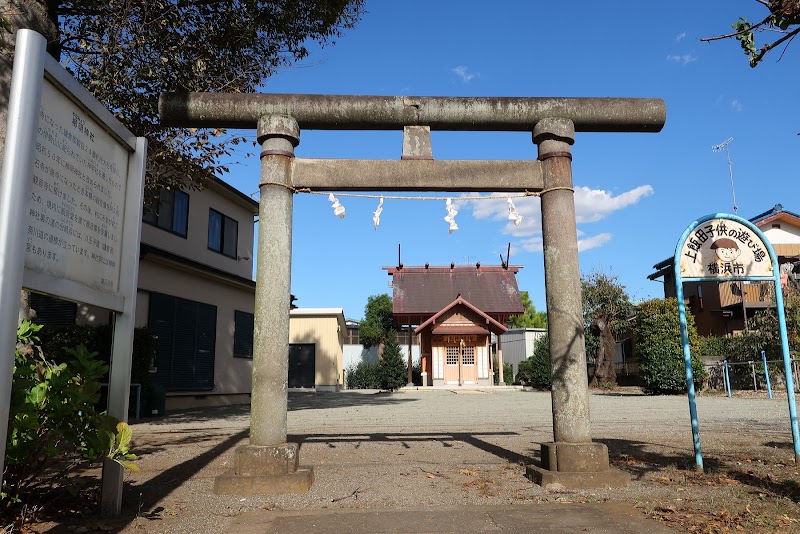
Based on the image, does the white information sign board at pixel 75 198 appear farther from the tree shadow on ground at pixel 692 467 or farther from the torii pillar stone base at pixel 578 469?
the tree shadow on ground at pixel 692 467

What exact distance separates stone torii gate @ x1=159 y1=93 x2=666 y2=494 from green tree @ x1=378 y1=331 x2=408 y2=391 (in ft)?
78.7

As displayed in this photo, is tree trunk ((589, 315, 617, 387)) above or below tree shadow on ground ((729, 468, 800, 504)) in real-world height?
above

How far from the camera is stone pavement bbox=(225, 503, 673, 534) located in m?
4.05

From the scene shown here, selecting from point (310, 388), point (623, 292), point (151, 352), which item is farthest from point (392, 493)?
point (623, 292)

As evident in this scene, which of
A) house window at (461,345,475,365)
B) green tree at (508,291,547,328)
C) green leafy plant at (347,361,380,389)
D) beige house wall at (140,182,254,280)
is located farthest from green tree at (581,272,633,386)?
green tree at (508,291,547,328)

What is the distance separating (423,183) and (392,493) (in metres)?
3.07

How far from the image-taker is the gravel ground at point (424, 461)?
15.8ft

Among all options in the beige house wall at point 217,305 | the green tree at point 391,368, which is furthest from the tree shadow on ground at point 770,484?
the green tree at point 391,368

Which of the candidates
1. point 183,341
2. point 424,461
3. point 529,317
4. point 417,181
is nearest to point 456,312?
point 183,341

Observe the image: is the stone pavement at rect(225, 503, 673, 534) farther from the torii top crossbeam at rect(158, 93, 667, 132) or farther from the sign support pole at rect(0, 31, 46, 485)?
the torii top crossbeam at rect(158, 93, 667, 132)

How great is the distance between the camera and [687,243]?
6.34 m

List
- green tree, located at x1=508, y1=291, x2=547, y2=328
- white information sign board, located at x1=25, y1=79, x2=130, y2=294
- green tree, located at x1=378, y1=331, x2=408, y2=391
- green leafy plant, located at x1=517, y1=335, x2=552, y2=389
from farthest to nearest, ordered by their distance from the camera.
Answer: green tree, located at x1=508, y1=291, x2=547, y2=328 → green tree, located at x1=378, y1=331, x2=408, y2=391 → green leafy plant, located at x1=517, y1=335, x2=552, y2=389 → white information sign board, located at x1=25, y1=79, x2=130, y2=294

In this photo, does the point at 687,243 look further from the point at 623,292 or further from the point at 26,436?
the point at 623,292

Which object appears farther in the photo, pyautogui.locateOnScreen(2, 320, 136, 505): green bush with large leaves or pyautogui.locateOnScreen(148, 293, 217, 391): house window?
pyautogui.locateOnScreen(148, 293, 217, 391): house window
